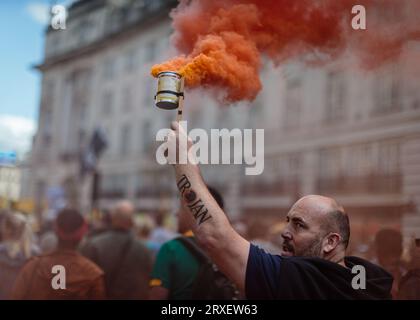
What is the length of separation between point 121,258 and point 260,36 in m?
2.48

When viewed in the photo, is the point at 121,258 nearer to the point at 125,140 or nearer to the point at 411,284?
the point at 411,284

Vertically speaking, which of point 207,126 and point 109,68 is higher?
point 109,68

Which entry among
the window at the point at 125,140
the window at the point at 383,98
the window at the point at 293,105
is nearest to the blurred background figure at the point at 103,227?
the window at the point at 383,98

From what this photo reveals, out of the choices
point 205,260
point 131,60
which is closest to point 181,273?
point 205,260

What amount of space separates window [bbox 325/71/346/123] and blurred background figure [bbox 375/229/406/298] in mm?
8508

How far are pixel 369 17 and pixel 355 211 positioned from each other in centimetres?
826

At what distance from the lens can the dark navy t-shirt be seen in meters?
1.88

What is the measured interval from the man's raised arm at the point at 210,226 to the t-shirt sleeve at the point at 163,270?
45.5 inches

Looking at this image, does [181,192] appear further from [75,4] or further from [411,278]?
[75,4]

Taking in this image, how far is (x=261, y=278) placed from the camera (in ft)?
6.17

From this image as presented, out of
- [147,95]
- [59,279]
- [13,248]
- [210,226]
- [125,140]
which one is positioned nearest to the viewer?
[210,226]

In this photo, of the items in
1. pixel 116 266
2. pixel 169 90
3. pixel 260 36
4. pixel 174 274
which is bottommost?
pixel 116 266

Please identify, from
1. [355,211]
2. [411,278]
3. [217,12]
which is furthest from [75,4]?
[355,211]

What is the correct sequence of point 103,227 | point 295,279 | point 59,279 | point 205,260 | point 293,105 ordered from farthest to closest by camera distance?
point 293,105
point 103,227
point 59,279
point 205,260
point 295,279
